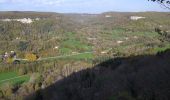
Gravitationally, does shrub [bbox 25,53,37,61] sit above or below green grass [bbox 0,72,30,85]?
below

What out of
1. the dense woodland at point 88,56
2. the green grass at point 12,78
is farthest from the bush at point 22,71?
the green grass at point 12,78

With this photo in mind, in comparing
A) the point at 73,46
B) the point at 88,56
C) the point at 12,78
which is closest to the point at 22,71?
the point at 12,78

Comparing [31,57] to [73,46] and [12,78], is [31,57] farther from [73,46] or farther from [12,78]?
[12,78]

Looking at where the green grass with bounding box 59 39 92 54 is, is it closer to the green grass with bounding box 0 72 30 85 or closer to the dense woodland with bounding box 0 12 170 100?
the dense woodland with bounding box 0 12 170 100

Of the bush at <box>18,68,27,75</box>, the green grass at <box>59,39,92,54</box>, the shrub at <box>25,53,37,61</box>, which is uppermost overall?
the green grass at <box>59,39,92,54</box>

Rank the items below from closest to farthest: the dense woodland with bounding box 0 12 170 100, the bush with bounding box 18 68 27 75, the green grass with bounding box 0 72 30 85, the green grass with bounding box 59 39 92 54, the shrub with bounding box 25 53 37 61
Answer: the dense woodland with bounding box 0 12 170 100
the green grass with bounding box 0 72 30 85
the bush with bounding box 18 68 27 75
the shrub with bounding box 25 53 37 61
the green grass with bounding box 59 39 92 54

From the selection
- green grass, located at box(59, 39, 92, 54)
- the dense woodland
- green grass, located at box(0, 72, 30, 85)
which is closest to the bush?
the dense woodland

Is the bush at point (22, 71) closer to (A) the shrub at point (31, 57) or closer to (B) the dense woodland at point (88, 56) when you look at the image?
(B) the dense woodland at point (88, 56)

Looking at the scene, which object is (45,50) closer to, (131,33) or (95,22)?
(131,33)
